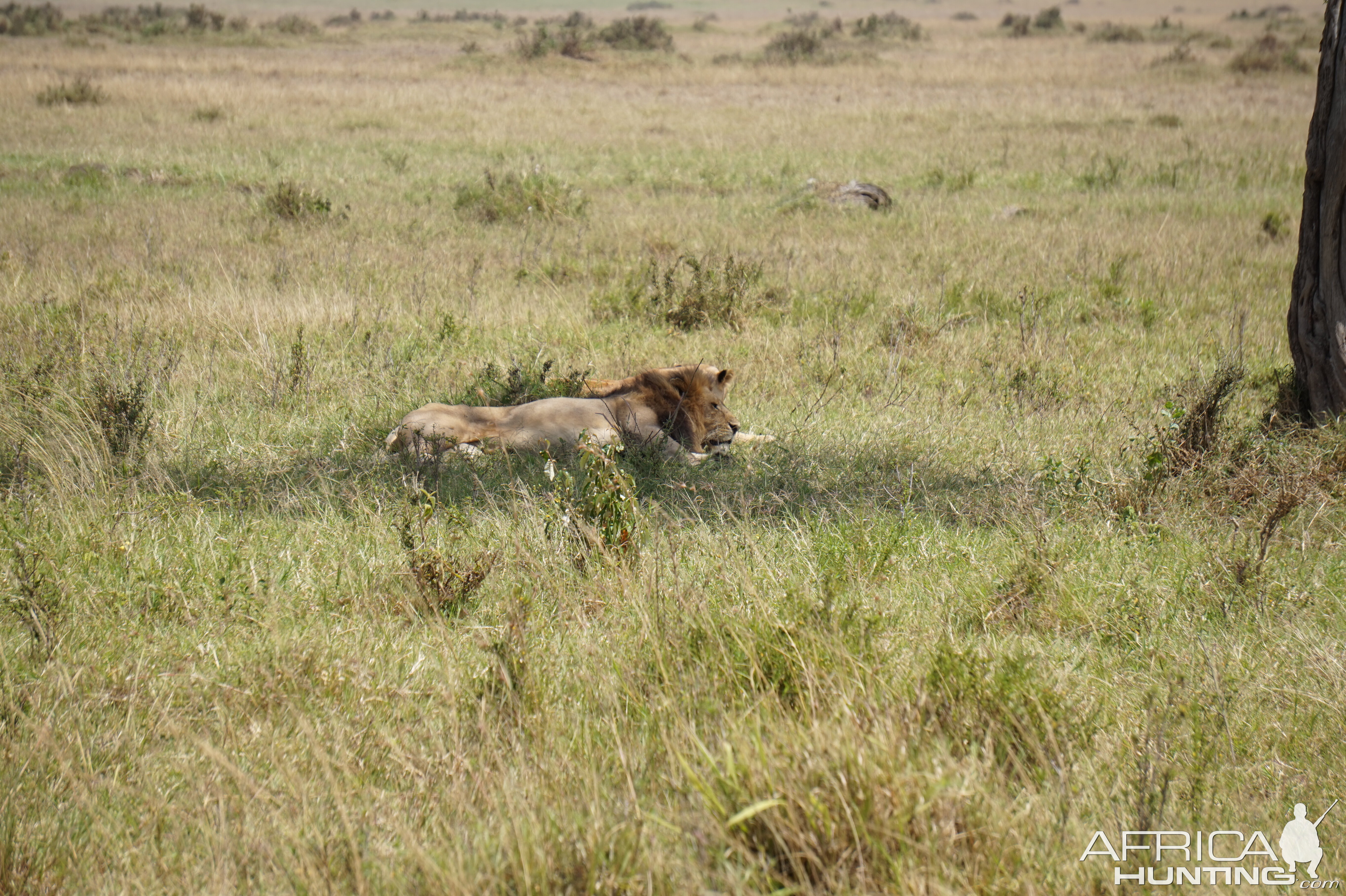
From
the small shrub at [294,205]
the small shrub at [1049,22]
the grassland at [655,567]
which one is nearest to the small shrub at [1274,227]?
the grassland at [655,567]

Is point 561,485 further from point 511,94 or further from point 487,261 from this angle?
point 511,94

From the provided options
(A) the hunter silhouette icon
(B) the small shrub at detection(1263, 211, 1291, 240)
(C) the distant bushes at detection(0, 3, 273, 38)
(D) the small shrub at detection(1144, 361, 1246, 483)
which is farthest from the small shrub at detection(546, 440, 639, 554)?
(C) the distant bushes at detection(0, 3, 273, 38)

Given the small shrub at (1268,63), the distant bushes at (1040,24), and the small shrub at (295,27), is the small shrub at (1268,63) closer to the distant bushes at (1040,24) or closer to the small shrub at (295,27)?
the distant bushes at (1040,24)

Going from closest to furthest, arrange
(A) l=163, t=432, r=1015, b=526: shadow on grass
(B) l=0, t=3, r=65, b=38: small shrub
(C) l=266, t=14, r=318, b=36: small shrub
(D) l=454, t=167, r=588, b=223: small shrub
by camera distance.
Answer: (A) l=163, t=432, r=1015, b=526: shadow on grass < (D) l=454, t=167, r=588, b=223: small shrub < (B) l=0, t=3, r=65, b=38: small shrub < (C) l=266, t=14, r=318, b=36: small shrub

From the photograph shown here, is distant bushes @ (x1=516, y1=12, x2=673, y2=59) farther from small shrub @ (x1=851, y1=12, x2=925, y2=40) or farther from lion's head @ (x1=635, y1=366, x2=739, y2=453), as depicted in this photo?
lion's head @ (x1=635, y1=366, x2=739, y2=453)

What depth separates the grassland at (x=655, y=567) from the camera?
90.6 inches

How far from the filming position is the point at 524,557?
4.05 m

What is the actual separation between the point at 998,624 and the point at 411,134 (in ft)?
63.9

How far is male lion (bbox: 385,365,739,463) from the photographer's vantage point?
19.1 feet

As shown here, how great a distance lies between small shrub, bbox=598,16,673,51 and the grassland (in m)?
33.1

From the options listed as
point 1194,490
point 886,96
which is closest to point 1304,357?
point 1194,490

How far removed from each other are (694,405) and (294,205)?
336 inches

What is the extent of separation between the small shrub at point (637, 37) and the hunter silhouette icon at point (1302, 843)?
142 ft

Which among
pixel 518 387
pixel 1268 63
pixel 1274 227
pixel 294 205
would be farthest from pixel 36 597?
pixel 1268 63
